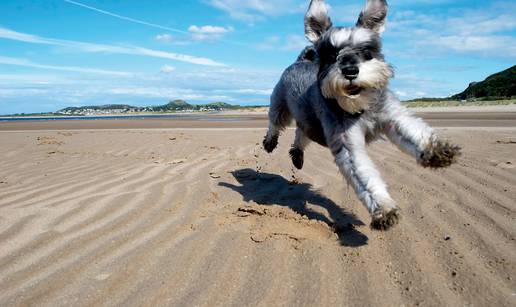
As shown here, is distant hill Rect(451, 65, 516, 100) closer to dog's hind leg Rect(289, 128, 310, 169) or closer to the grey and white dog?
dog's hind leg Rect(289, 128, 310, 169)

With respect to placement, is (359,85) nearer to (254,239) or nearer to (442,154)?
(442,154)

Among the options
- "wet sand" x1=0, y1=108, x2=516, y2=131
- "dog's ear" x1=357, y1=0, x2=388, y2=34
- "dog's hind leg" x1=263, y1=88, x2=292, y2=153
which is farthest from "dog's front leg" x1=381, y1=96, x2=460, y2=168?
"wet sand" x1=0, y1=108, x2=516, y2=131

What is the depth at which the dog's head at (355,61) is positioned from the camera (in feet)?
14.5

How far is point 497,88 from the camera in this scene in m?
68.6

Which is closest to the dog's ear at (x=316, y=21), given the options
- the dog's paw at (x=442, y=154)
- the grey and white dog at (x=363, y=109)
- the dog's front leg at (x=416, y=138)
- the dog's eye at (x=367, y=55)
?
the grey and white dog at (x=363, y=109)

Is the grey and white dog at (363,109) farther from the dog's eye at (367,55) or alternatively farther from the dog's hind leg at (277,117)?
the dog's hind leg at (277,117)

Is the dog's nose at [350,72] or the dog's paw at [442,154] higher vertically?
the dog's nose at [350,72]

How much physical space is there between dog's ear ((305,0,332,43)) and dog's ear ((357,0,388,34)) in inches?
17.2

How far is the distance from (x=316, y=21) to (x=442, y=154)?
2105 millimetres

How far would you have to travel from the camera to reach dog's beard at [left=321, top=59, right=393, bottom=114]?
4430mm

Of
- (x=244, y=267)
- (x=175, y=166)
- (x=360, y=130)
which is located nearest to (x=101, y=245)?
(x=244, y=267)

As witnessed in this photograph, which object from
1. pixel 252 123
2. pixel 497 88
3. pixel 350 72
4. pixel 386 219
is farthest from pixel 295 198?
pixel 497 88

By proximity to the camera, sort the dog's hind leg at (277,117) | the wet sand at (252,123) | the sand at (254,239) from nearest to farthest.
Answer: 1. the sand at (254,239)
2. the dog's hind leg at (277,117)
3. the wet sand at (252,123)

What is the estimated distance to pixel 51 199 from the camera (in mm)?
6020
